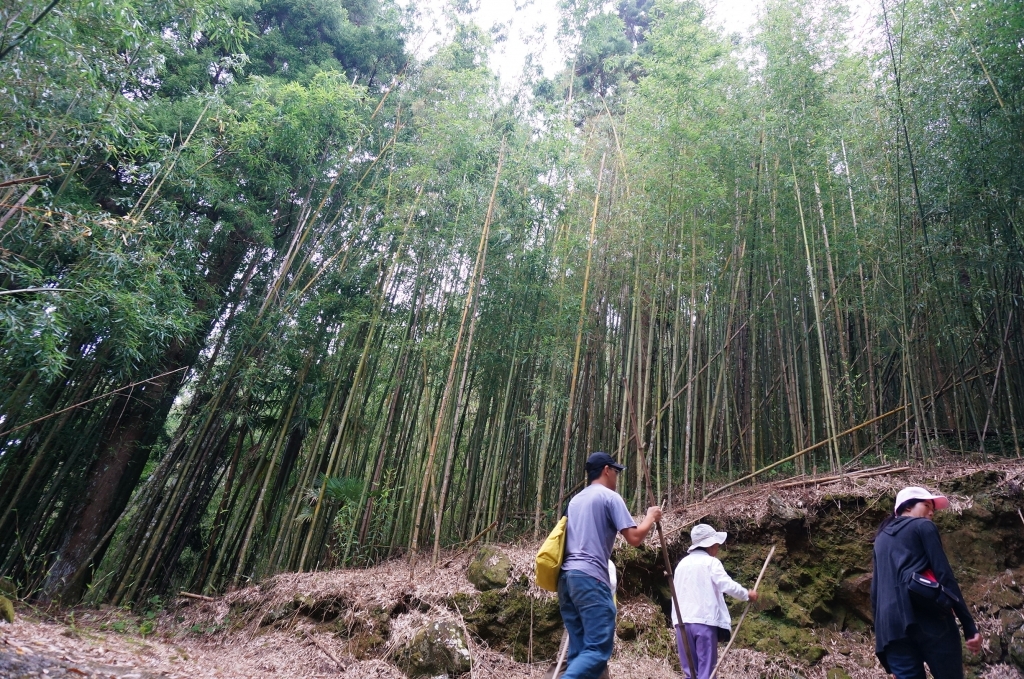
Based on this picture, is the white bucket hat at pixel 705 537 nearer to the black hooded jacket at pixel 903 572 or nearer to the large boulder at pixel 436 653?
the black hooded jacket at pixel 903 572

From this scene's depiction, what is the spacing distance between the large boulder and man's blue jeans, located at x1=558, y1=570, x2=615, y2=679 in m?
1.89

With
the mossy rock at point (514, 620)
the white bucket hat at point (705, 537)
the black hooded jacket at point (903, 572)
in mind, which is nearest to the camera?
the black hooded jacket at point (903, 572)

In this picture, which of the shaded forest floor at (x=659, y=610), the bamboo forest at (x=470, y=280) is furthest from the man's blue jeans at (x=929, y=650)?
the bamboo forest at (x=470, y=280)

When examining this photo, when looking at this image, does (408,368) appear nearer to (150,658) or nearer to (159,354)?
(159,354)

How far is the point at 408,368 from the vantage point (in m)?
5.54

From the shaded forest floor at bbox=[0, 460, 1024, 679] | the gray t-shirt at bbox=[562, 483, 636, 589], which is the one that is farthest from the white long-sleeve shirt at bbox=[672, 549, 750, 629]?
the shaded forest floor at bbox=[0, 460, 1024, 679]

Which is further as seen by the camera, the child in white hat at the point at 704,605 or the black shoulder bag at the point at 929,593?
the child in white hat at the point at 704,605

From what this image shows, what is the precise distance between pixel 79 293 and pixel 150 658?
2655 millimetres

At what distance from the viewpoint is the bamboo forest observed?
3969mm

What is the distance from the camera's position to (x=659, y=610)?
3.79 meters

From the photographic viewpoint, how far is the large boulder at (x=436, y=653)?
11.3 ft

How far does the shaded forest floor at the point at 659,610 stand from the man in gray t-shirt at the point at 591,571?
1.91 m

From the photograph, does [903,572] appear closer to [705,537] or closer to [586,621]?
[705,537]

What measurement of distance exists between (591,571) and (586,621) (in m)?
0.16
